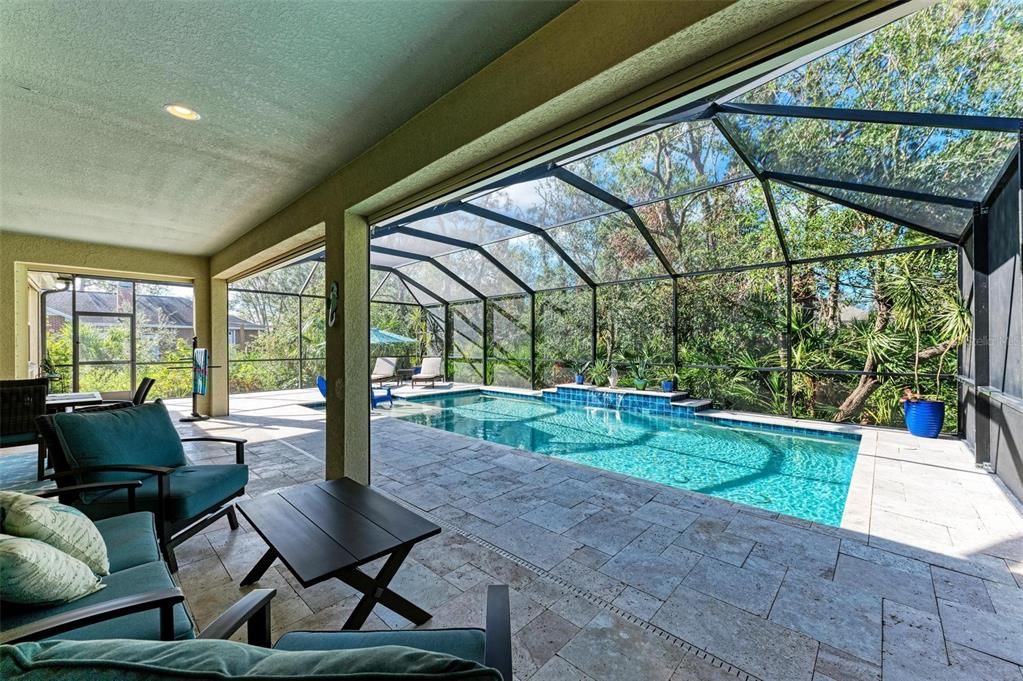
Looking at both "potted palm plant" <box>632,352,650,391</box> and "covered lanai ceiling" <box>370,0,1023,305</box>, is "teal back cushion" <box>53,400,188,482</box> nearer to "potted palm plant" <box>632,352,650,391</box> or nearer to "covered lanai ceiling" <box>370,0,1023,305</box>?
"covered lanai ceiling" <box>370,0,1023,305</box>

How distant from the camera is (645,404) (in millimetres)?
8383

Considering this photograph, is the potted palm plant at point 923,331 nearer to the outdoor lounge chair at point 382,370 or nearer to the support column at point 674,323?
the support column at point 674,323

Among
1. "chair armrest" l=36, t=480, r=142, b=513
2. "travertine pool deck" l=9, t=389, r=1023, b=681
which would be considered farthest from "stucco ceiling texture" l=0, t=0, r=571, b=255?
"travertine pool deck" l=9, t=389, r=1023, b=681

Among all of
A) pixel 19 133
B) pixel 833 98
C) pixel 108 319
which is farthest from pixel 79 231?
pixel 833 98

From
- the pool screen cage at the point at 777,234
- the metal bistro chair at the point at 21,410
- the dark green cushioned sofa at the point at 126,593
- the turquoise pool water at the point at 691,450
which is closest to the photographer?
the dark green cushioned sofa at the point at 126,593

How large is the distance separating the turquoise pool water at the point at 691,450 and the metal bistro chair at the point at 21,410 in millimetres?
4681

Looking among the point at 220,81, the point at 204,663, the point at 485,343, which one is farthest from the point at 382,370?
the point at 204,663

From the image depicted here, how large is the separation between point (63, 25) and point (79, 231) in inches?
199

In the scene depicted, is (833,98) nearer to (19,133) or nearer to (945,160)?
(945,160)

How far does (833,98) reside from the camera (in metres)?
3.50

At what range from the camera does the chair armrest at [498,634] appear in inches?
40.8

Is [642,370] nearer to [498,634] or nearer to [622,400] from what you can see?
[622,400]

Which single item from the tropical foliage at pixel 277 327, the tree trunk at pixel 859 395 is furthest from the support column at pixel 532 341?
the tree trunk at pixel 859 395

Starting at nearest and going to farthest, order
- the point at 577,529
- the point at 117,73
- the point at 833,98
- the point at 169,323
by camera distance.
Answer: the point at 117,73 < the point at 577,529 < the point at 833,98 < the point at 169,323
